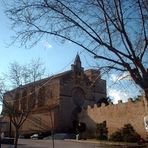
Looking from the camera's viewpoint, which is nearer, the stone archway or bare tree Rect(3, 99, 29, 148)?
bare tree Rect(3, 99, 29, 148)

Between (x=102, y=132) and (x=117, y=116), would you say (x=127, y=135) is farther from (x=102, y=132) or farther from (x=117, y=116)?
(x=117, y=116)

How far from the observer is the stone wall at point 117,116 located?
173 feet

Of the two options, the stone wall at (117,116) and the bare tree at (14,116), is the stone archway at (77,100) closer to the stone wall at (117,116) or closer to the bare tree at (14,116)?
the stone wall at (117,116)

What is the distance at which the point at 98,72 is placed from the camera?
13.1m

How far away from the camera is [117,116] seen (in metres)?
58.0

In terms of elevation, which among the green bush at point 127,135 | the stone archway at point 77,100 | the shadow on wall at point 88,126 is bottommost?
the green bush at point 127,135

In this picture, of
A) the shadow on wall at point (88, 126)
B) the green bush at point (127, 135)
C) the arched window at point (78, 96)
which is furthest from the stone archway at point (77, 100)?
the green bush at point (127, 135)

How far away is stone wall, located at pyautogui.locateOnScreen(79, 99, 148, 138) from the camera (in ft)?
173

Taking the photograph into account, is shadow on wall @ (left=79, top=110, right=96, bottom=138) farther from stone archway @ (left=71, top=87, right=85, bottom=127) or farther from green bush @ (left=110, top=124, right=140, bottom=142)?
green bush @ (left=110, top=124, right=140, bottom=142)

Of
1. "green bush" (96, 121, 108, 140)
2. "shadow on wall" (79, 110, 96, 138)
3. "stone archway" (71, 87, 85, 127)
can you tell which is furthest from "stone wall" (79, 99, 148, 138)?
"stone archway" (71, 87, 85, 127)

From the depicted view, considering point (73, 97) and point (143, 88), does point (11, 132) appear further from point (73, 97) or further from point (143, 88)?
point (143, 88)

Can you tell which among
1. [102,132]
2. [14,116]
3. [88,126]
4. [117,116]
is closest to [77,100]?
[88,126]

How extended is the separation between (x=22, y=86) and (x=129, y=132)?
2139cm

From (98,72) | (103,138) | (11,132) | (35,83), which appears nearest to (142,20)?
(98,72)
